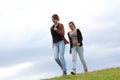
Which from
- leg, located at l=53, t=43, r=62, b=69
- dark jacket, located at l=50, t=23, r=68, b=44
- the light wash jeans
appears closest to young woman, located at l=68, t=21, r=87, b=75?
the light wash jeans

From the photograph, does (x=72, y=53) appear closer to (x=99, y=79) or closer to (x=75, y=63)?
(x=75, y=63)

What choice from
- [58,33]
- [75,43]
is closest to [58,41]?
[58,33]

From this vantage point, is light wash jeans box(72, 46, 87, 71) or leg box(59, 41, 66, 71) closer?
leg box(59, 41, 66, 71)

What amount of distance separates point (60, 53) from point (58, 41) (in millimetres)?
563

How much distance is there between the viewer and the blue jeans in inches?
789

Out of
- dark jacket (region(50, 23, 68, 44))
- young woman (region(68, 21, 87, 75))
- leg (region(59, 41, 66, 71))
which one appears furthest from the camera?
young woman (region(68, 21, 87, 75))

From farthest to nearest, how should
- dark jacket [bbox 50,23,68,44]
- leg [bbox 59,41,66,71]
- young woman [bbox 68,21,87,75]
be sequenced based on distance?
young woman [bbox 68,21,87,75], dark jacket [bbox 50,23,68,44], leg [bbox 59,41,66,71]

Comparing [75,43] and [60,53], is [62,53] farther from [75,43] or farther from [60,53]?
[75,43]

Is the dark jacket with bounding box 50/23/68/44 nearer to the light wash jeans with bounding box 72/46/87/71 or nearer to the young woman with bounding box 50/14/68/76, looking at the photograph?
the young woman with bounding box 50/14/68/76

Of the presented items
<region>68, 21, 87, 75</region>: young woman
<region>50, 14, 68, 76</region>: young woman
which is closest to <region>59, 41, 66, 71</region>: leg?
<region>50, 14, 68, 76</region>: young woman

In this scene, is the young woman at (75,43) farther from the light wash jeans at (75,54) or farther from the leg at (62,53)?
the leg at (62,53)

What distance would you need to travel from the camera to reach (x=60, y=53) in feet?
65.9

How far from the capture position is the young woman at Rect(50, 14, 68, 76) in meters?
20.0

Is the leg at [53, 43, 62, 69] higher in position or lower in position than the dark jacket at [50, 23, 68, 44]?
lower
